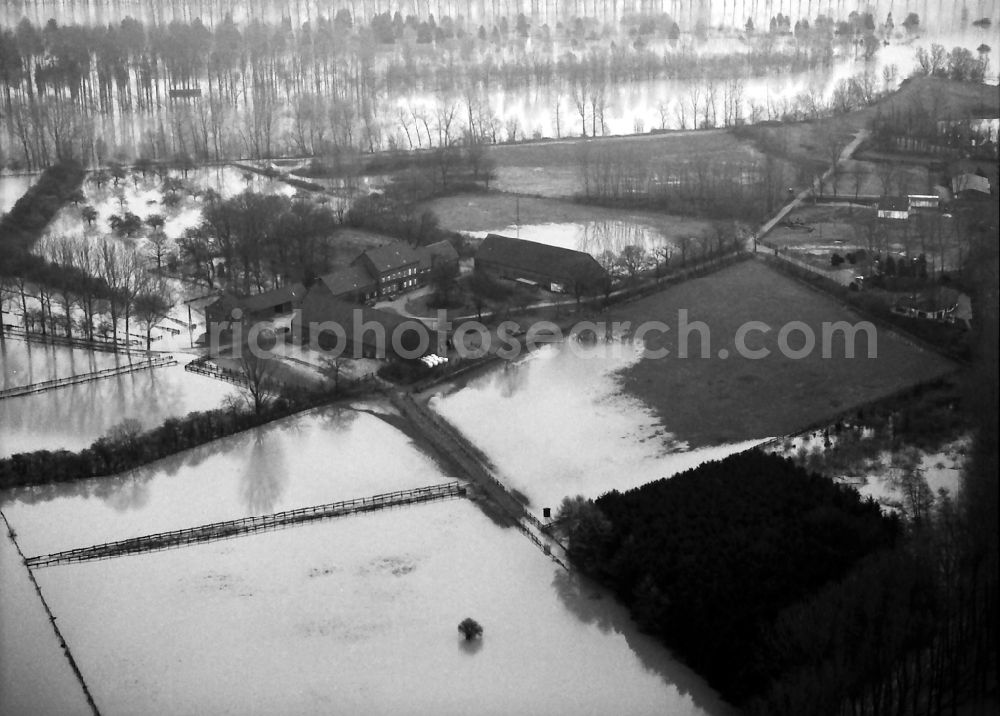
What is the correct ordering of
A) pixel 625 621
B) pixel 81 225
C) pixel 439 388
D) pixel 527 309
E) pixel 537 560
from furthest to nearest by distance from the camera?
1. pixel 81 225
2. pixel 527 309
3. pixel 439 388
4. pixel 537 560
5. pixel 625 621

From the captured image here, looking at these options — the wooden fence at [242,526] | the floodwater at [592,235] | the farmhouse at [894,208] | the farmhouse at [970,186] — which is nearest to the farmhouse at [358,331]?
the wooden fence at [242,526]

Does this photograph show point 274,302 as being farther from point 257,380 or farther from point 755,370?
point 755,370

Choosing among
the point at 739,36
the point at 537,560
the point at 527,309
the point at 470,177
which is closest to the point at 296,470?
the point at 537,560

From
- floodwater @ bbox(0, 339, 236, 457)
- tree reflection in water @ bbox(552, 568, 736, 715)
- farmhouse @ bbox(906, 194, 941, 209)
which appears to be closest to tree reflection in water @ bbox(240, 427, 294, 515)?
floodwater @ bbox(0, 339, 236, 457)

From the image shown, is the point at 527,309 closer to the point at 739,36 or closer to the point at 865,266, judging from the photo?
the point at 865,266

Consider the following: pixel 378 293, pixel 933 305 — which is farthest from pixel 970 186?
pixel 378 293

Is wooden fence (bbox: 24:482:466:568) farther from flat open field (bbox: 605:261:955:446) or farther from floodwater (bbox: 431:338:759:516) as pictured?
flat open field (bbox: 605:261:955:446)
